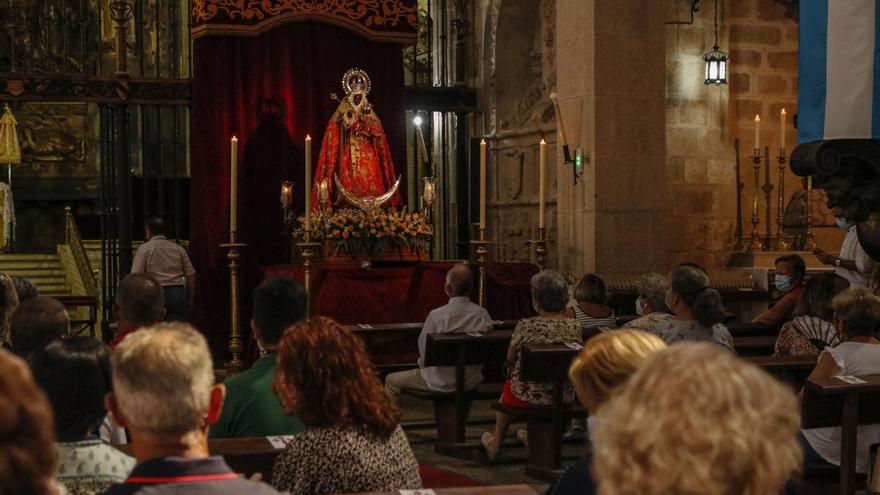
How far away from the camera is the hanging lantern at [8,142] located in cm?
1645

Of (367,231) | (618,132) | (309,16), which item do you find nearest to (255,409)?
(367,231)

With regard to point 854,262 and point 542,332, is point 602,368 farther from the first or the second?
point 854,262

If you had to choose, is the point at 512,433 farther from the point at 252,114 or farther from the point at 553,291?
the point at 252,114

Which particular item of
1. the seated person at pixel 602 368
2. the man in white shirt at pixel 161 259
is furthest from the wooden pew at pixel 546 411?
the man in white shirt at pixel 161 259

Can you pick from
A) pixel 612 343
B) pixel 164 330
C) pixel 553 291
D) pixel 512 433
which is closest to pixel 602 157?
pixel 512 433

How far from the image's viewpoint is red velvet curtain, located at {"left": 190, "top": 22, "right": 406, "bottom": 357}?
1112 centimetres

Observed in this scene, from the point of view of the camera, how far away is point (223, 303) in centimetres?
1112

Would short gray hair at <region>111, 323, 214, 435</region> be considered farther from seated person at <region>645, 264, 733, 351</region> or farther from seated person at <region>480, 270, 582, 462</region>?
seated person at <region>480, 270, 582, 462</region>

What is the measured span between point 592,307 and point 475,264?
221 cm

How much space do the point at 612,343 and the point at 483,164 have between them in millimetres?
5464

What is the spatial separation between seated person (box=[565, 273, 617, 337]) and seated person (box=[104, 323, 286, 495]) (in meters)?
4.99

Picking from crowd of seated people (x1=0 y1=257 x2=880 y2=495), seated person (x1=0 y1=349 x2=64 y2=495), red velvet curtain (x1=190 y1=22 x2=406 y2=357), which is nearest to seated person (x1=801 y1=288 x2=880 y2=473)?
crowd of seated people (x1=0 y1=257 x2=880 y2=495)

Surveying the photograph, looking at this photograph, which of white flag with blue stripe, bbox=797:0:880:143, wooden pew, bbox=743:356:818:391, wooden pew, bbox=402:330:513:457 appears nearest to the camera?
white flag with blue stripe, bbox=797:0:880:143

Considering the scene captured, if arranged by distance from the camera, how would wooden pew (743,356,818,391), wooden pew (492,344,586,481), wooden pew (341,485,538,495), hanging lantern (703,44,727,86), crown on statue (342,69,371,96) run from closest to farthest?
wooden pew (341,485,538,495) < wooden pew (743,356,818,391) < wooden pew (492,344,586,481) < crown on statue (342,69,371,96) < hanging lantern (703,44,727,86)
